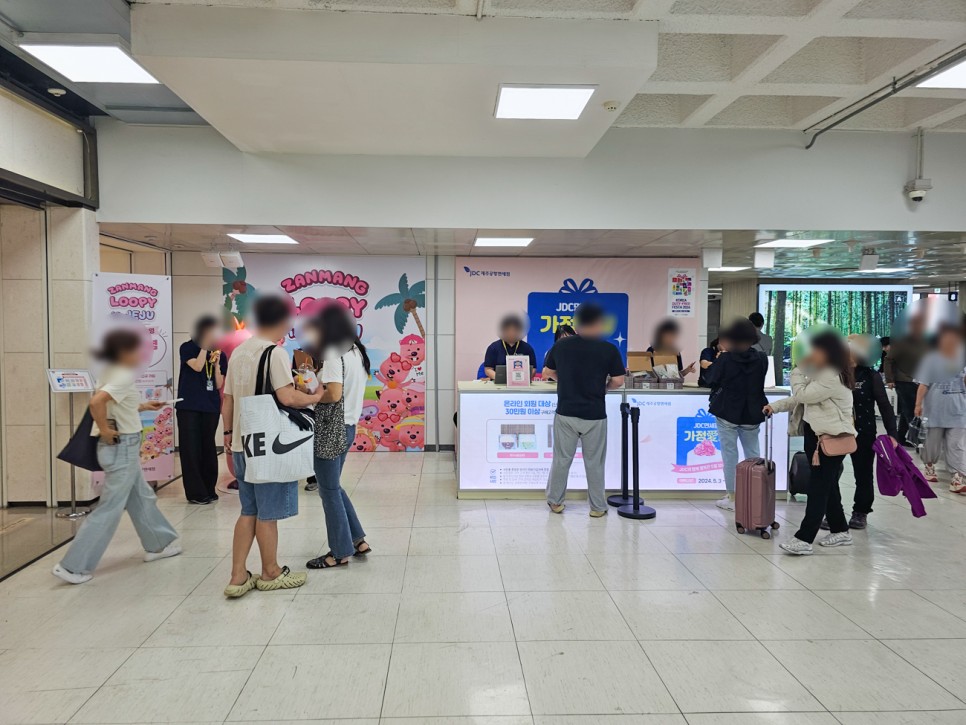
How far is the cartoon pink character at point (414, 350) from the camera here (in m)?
7.79

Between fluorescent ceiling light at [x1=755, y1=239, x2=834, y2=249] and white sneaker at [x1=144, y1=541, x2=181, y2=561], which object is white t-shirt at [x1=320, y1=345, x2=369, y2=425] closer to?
white sneaker at [x1=144, y1=541, x2=181, y2=561]

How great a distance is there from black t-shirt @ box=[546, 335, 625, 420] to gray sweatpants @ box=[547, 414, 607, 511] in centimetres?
8

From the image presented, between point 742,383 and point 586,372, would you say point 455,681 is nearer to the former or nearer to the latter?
point 586,372

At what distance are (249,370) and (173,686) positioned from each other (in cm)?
144

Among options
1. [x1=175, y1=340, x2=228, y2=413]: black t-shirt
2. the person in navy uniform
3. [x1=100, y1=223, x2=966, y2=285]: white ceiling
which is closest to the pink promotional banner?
[x1=100, y1=223, x2=966, y2=285]: white ceiling

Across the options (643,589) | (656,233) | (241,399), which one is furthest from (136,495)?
(656,233)

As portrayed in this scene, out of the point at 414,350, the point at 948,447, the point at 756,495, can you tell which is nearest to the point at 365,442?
the point at 414,350

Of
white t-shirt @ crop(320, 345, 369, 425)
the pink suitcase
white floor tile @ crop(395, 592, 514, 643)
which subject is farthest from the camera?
the pink suitcase

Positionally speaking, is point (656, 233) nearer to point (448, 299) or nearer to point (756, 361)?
point (756, 361)

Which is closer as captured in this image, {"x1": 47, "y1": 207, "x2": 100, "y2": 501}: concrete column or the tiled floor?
the tiled floor

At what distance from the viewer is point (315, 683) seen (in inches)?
101

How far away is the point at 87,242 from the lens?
5.04 meters

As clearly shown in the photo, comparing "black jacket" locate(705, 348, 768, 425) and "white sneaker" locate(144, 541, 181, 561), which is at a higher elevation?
"black jacket" locate(705, 348, 768, 425)

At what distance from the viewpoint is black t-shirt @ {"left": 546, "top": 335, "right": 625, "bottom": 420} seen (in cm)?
485
